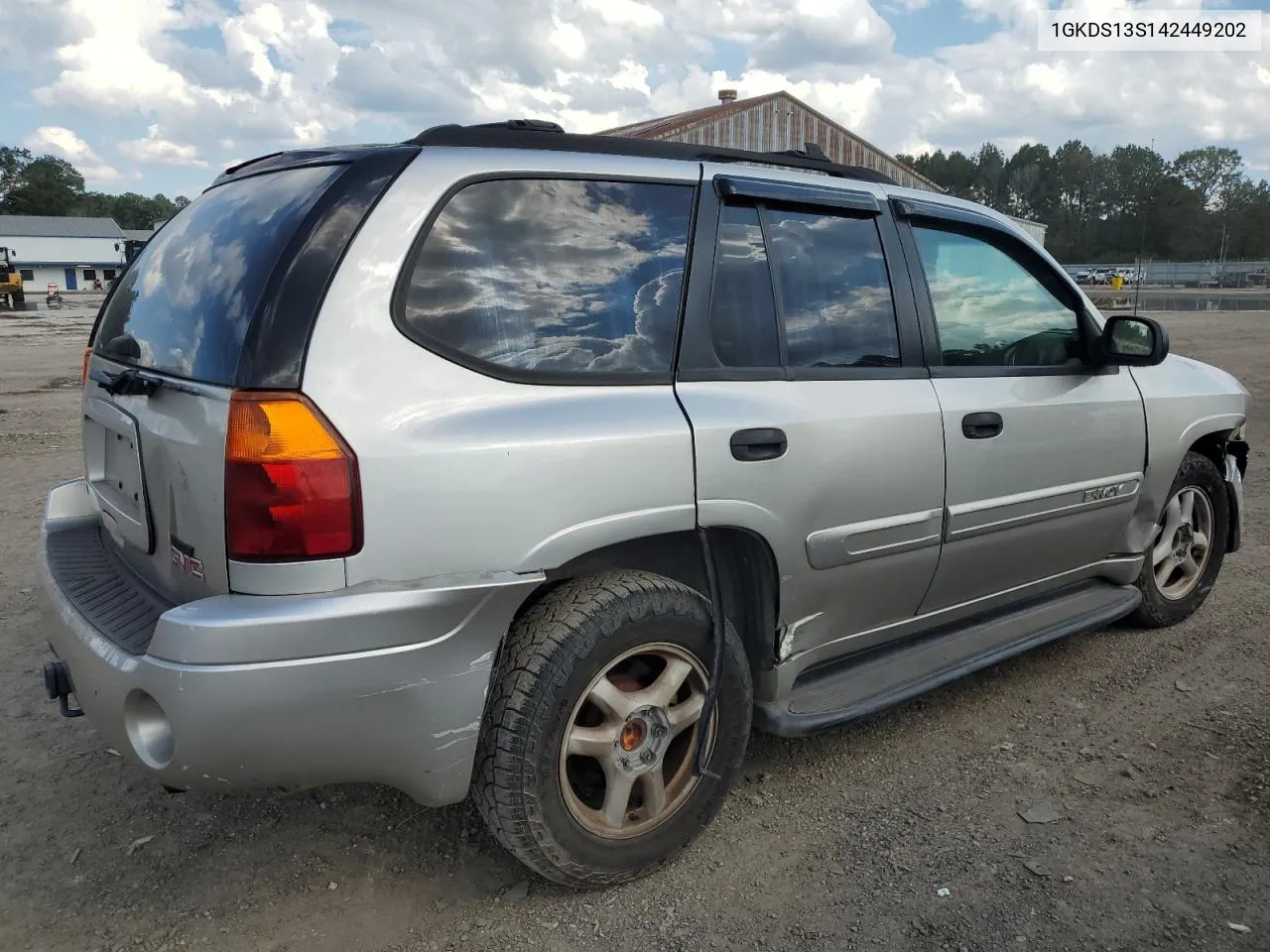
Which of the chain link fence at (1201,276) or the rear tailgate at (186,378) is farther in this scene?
the chain link fence at (1201,276)

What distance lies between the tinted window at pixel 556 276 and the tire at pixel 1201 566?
8.87 ft

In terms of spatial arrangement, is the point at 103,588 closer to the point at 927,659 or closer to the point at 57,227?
the point at 927,659

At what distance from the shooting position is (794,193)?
2.88 meters

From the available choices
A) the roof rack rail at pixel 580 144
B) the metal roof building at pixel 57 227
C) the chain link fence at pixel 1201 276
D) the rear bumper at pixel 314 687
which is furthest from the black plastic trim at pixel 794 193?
the metal roof building at pixel 57 227

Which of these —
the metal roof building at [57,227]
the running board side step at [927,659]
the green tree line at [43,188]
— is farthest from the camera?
the green tree line at [43,188]

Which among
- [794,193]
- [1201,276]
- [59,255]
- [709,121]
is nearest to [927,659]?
[794,193]

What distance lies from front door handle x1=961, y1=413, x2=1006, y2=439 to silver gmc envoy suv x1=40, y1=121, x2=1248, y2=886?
0.01m

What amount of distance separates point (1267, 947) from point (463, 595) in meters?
2.09

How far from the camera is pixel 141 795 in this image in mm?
2979

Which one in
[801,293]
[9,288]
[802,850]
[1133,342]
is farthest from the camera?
[9,288]

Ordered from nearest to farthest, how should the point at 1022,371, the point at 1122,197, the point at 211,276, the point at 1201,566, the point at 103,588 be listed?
the point at 211,276
the point at 103,588
the point at 1022,371
the point at 1201,566
the point at 1122,197

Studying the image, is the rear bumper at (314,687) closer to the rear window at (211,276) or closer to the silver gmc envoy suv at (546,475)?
the silver gmc envoy suv at (546,475)

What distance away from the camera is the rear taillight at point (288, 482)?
1.97 meters

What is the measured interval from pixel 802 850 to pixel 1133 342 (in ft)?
7.43
